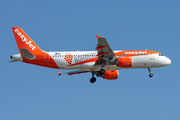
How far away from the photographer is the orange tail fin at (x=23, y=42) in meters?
60.6

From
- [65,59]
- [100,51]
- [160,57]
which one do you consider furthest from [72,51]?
[160,57]

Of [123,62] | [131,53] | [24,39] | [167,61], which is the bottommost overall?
[123,62]

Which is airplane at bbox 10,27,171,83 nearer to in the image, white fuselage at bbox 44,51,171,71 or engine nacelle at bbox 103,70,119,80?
white fuselage at bbox 44,51,171,71

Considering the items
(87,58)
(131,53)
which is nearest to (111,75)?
(131,53)

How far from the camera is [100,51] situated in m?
57.9

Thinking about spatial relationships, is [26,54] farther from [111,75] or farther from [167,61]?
[167,61]

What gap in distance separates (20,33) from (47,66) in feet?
26.7

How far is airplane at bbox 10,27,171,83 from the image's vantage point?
59434mm

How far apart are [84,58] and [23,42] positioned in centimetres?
1195

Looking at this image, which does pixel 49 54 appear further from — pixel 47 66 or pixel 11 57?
pixel 11 57

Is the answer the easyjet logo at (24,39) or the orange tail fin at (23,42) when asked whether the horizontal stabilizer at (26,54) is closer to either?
the orange tail fin at (23,42)

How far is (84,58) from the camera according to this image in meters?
60.9

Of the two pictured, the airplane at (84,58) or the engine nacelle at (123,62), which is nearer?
the airplane at (84,58)

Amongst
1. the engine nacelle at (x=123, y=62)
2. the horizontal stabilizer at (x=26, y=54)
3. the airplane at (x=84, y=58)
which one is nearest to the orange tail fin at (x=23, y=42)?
the airplane at (x=84, y=58)
